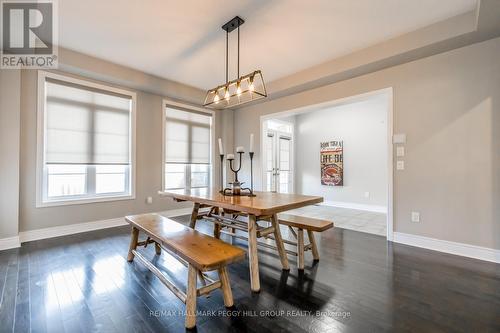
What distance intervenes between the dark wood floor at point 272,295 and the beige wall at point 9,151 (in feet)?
1.59

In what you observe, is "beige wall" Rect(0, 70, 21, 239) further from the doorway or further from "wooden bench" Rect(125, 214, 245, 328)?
the doorway

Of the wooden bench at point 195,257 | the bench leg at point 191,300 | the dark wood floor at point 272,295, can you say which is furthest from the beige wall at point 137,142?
the bench leg at point 191,300

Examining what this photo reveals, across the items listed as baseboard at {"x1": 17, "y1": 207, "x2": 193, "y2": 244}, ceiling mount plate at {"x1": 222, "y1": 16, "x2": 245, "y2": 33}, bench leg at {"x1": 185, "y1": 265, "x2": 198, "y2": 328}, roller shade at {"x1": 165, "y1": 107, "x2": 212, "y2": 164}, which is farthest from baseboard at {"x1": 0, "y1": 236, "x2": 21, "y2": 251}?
ceiling mount plate at {"x1": 222, "y1": 16, "x2": 245, "y2": 33}

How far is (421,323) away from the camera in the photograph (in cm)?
153

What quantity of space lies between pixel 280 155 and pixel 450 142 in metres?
4.14

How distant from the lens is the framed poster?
611 centimetres

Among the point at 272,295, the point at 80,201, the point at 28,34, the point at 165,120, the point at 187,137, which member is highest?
the point at 28,34

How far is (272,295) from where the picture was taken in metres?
1.88

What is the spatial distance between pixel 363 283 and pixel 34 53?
4836mm

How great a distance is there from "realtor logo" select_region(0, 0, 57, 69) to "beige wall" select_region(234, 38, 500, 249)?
4259mm

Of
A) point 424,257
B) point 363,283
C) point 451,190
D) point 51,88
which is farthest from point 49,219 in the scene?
point 451,190

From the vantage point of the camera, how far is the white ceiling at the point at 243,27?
2.34 meters

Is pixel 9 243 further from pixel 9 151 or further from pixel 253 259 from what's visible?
pixel 253 259

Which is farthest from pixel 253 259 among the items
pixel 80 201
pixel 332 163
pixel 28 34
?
pixel 332 163
